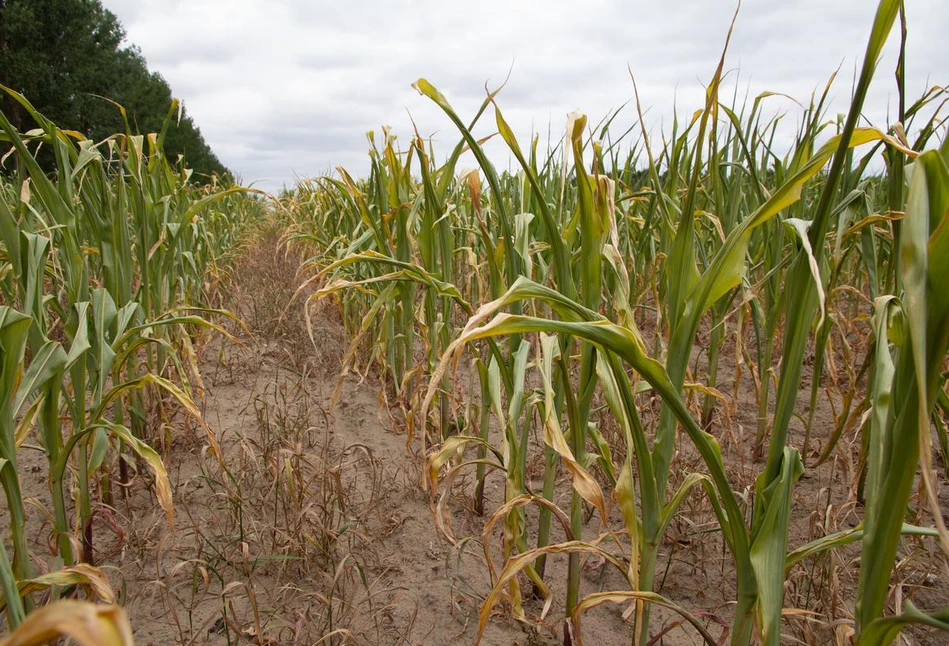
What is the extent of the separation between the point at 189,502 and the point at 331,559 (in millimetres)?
528

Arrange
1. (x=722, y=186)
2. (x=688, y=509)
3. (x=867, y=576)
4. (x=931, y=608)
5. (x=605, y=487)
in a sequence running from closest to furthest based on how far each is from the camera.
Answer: (x=867, y=576)
(x=931, y=608)
(x=688, y=509)
(x=605, y=487)
(x=722, y=186)

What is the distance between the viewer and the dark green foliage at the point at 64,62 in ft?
54.3

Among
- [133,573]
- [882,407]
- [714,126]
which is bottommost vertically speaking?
[133,573]

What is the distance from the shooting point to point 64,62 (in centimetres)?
1825

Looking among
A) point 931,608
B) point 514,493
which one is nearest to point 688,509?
point 931,608

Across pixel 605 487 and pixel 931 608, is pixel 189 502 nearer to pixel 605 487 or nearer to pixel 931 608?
pixel 605 487

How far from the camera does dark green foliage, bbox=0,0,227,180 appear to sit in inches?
652

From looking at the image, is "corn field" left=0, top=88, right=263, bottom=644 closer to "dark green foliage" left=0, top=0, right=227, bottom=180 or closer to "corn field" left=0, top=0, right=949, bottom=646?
"corn field" left=0, top=0, right=949, bottom=646

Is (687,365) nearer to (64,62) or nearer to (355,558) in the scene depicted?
A: (355,558)

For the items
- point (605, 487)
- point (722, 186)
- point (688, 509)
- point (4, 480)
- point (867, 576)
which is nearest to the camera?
point (867, 576)

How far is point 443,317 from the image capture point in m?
1.80

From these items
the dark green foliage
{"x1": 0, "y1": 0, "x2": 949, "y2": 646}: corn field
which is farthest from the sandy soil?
the dark green foliage

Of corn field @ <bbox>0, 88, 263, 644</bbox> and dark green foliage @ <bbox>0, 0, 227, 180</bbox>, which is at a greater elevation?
dark green foliage @ <bbox>0, 0, 227, 180</bbox>

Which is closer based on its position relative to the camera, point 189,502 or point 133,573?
point 133,573
